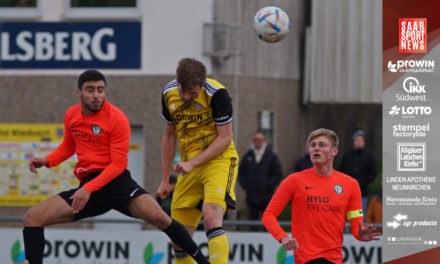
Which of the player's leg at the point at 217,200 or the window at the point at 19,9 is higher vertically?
the window at the point at 19,9

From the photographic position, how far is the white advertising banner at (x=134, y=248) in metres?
11.9

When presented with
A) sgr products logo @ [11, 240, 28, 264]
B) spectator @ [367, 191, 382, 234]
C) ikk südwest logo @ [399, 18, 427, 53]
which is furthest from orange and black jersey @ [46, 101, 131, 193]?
spectator @ [367, 191, 382, 234]

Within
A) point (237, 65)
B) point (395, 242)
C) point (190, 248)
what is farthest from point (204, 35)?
point (190, 248)

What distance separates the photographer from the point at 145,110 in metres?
16.7

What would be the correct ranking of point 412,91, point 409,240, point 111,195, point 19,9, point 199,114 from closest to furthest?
point 199,114 → point 111,195 → point 412,91 → point 409,240 → point 19,9

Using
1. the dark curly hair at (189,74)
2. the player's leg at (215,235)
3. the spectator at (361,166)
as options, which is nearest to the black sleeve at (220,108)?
the dark curly hair at (189,74)

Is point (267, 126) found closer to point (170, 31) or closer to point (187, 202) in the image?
point (170, 31)

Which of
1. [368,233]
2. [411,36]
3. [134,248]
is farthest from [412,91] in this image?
[134,248]

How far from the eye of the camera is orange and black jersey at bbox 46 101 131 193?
26.1 feet

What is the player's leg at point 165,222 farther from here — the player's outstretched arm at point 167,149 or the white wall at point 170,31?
the white wall at point 170,31

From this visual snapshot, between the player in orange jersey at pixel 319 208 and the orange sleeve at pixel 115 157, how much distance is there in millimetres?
1445

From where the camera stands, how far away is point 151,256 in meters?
12.1

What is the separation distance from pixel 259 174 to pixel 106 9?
14.1 feet

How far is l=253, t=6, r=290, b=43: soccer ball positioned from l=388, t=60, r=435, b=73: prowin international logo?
2.11 metres
